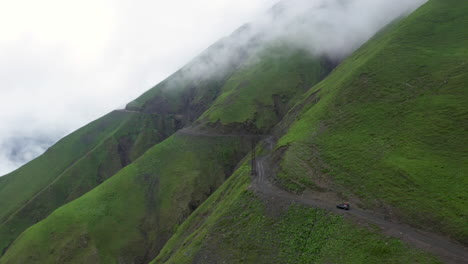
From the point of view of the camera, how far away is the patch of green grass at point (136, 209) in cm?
9069

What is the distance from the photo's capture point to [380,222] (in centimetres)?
4319

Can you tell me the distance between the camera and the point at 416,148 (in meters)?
54.8

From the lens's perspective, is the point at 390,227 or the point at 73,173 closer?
the point at 390,227

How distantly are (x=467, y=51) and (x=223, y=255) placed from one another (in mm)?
87364

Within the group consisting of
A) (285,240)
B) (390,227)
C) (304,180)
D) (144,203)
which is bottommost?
(390,227)

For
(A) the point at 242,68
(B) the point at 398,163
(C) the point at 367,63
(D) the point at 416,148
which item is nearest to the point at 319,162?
(B) the point at 398,163

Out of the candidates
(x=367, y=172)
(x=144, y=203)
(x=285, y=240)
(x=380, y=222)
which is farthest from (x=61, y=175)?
(x=380, y=222)

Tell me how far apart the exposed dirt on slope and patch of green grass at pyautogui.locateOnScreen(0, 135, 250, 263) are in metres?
52.5

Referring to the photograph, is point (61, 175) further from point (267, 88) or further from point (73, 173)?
point (267, 88)

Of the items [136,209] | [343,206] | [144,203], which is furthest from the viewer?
[144,203]

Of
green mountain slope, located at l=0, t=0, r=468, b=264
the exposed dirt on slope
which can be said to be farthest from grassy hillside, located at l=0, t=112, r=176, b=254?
the exposed dirt on slope

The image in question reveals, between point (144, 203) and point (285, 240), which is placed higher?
Answer: point (144, 203)

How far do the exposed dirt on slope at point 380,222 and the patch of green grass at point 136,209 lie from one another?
172 feet

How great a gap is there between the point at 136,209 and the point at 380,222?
289 ft
